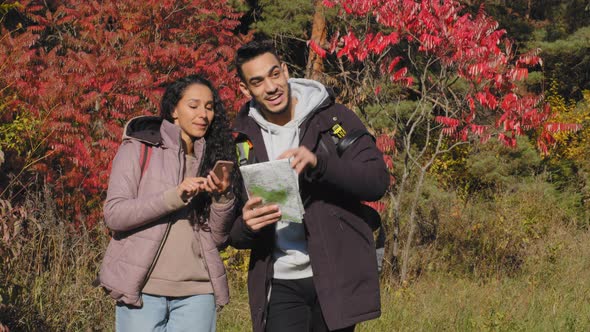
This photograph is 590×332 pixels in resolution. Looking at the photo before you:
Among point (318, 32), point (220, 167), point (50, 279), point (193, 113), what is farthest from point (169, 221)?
point (318, 32)

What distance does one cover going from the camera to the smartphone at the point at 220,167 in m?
2.99

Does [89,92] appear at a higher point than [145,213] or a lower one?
higher

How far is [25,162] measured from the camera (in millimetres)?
6793

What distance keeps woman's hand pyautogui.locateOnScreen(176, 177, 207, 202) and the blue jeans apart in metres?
0.47

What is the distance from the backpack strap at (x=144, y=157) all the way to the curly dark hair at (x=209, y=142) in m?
0.24

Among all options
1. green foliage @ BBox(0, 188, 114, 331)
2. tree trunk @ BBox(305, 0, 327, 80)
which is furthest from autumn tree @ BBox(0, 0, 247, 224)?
tree trunk @ BBox(305, 0, 327, 80)

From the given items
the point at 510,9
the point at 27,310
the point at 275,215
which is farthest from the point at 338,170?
the point at 510,9

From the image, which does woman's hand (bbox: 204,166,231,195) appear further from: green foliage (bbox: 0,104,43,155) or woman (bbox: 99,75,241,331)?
green foliage (bbox: 0,104,43,155)

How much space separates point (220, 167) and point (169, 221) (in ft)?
1.29

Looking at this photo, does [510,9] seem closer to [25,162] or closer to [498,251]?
[498,251]

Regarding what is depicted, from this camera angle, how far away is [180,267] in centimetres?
321

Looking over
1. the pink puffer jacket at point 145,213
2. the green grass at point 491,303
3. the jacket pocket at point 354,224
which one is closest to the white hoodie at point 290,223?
the jacket pocket at point 354,224

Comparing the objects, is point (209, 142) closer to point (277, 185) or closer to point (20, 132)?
point (277, 185)

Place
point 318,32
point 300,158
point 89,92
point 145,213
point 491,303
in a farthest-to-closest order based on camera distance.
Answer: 1. point 318,32
2. point 89,92
3. point 491,303
4. point 145,213
5. point 300,158
